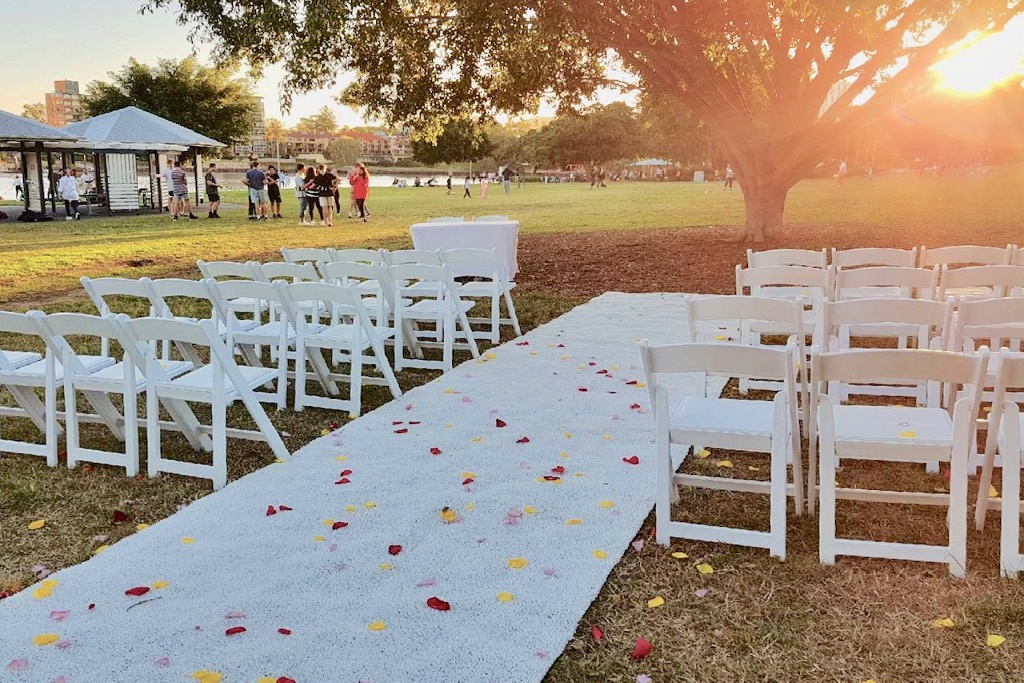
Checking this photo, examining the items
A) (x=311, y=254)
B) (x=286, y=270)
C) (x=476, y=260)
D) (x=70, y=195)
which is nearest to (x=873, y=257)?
(x=476, y=260)

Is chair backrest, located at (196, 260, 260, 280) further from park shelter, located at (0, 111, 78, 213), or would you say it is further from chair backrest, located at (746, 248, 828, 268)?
park shelter, located at (0, 111, 78, 213)

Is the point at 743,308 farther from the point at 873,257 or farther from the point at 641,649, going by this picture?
the point at 873,257

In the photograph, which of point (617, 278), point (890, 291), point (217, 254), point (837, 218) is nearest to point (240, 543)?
Result: point (890, 291)

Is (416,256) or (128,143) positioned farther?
(128,143)

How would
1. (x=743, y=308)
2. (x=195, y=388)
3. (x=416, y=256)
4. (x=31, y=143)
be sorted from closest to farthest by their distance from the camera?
(x=743, y=308) < (x=195, y=388) < (x=416, y=256) < (x=31, y=143)

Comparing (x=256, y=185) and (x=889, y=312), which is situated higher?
(x=256, y=185)

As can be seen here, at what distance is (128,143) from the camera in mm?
26359

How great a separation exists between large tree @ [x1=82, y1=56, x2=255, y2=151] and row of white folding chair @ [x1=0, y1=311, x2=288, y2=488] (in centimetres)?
4651

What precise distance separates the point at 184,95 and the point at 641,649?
50.9m

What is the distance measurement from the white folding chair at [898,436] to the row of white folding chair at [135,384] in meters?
2.96

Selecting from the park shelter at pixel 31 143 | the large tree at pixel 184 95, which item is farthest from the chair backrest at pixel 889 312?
the large tree at pixel 184 95

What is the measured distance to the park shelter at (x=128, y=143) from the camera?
26.5 m

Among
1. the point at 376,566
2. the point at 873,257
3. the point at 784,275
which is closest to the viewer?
the point at 376,566

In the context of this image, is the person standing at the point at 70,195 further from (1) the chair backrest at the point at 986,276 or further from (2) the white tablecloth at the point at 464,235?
(1) the chair backrest at the point at 986,276
